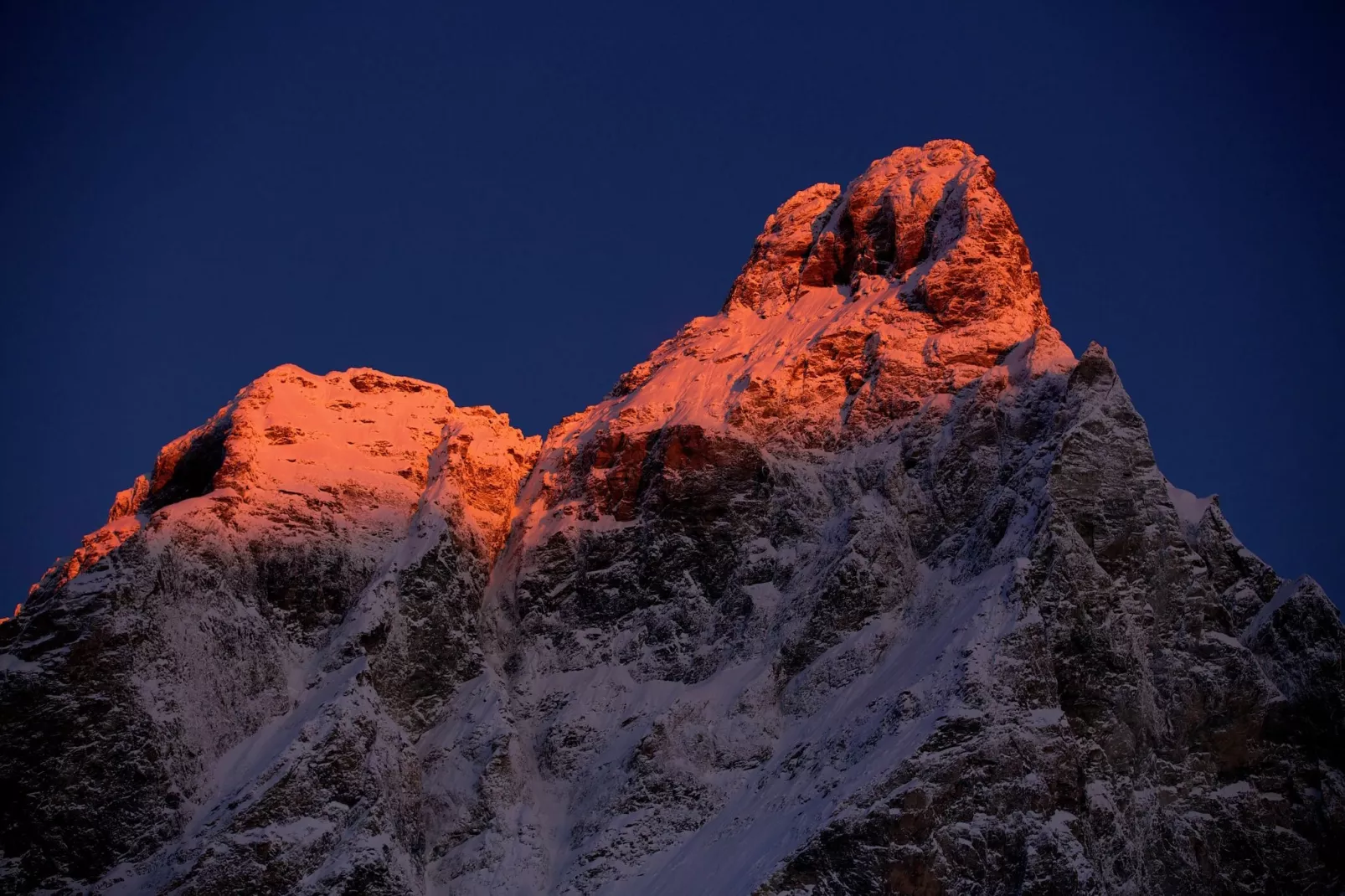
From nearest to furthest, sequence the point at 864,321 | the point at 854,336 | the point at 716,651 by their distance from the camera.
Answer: the point at 716,651 → the point at 854,336 → the point at 864,321

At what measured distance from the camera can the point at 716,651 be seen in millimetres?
101000

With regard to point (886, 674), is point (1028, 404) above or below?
above

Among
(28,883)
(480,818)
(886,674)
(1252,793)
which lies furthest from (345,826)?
(1252,793)

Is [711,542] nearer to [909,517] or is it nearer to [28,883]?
[909,517]

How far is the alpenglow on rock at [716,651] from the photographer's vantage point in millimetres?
82250

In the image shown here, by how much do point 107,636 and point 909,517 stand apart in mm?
46886

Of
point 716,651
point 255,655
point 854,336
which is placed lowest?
point 716,651

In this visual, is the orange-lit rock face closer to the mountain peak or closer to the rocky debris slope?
the mountain peak

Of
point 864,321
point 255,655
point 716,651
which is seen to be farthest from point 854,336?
point 255,655

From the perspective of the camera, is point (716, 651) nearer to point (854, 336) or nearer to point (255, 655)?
point (854, 336)

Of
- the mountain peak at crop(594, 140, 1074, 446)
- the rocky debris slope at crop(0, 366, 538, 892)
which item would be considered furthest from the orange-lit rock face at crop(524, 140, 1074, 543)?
the rocky debris slope at crop(0, 366, 538, 892)

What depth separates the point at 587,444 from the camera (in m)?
117

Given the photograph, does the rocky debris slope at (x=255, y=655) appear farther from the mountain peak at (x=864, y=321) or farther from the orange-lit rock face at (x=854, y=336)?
the mountain peak at (x=864, y=321)

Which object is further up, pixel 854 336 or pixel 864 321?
pixel 864 321
